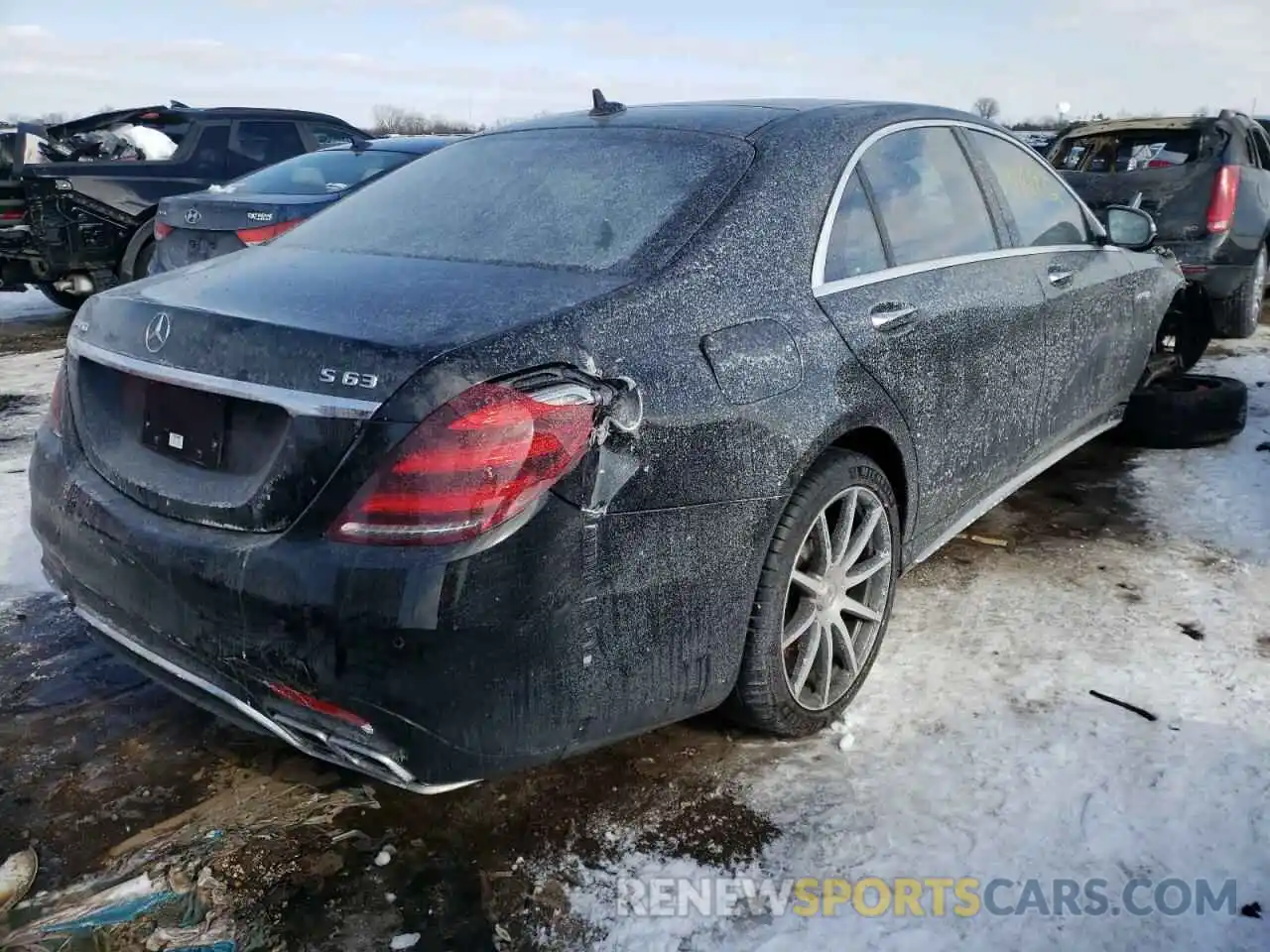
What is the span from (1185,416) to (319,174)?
553cm

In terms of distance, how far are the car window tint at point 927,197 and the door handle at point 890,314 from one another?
0.17 metres

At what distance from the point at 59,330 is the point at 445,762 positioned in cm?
834

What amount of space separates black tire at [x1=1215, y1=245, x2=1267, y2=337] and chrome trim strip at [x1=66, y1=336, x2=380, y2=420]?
6.69m

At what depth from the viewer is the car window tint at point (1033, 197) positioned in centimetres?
358

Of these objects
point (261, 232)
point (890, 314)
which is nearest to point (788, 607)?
point (890, 314)

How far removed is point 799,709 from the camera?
2.57m

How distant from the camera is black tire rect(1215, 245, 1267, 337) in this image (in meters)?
6.84

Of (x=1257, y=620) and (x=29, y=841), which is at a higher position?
(x=1257, y=620)

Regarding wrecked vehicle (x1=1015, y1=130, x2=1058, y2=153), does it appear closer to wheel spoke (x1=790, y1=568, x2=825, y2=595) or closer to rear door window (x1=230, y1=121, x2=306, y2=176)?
wheel spoke (x1=790, y1=568, x2=825, y2=595)

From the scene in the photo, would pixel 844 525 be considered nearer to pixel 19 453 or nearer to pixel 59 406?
pixel 59 406

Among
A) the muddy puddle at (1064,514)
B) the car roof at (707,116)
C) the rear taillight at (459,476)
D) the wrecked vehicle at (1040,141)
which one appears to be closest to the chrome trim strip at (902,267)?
the car roof at (707,116)

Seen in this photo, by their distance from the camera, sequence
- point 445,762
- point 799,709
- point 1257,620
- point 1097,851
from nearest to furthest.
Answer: point 445,762
point 1097,851
point 799,709
point 1257,620

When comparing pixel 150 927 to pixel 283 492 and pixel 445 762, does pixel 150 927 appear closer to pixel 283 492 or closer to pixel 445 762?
pixel 445 762

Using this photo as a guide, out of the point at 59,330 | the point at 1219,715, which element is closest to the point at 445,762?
the point at 1219,715
